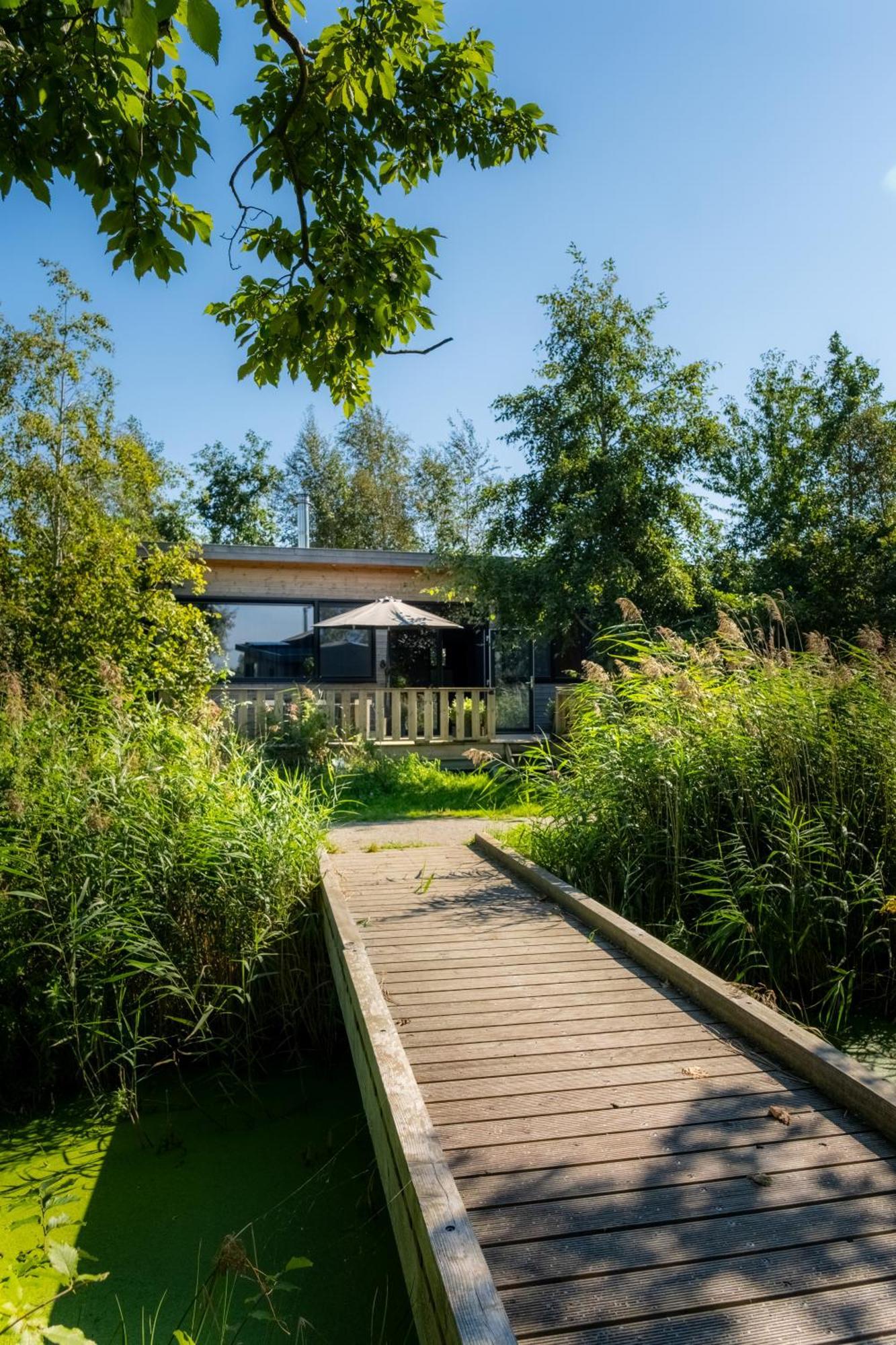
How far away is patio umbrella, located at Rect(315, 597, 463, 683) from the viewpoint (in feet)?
39.3

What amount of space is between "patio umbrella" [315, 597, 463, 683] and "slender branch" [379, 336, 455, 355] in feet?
24.1

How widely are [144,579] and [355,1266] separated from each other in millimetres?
9456

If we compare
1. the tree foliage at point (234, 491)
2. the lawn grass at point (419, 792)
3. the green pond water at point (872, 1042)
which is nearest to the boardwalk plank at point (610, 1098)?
the green pond water at point (872, 1042)

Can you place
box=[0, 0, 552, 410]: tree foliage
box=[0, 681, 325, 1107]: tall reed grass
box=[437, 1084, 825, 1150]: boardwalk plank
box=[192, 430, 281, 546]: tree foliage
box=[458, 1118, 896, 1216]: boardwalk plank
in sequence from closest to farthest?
1. box=[458, 1118, 896, 1216]: boardwalk plank
2. box=[437, 1084, 825, 1150]: boardwalk plank
3. box=[0, 0, 552, 410]: tree foliage
4. box=[0, 681, 325, 1107]: tall reed grass
5. box=[192, 430, 281, 546]: tree foliage

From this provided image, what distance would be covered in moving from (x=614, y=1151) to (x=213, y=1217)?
1.68 meters

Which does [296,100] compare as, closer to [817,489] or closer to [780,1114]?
[780,1114]

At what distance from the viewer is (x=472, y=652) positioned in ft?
48.1

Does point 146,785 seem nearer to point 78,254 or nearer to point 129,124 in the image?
point 129,124

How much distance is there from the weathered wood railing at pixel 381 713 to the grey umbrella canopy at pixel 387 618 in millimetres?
924

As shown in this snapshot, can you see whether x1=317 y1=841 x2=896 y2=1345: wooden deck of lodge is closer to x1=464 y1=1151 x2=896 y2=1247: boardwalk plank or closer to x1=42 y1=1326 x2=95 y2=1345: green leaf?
x1=464 y1=1151 x2=896 y2=1247: boardwalk plank

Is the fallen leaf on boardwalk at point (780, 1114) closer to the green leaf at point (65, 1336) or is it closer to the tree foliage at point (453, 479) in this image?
the green leaf at point (65, 1336)

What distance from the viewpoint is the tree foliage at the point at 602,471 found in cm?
1178

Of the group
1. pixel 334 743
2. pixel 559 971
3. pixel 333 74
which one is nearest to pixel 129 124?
pixel 333 74

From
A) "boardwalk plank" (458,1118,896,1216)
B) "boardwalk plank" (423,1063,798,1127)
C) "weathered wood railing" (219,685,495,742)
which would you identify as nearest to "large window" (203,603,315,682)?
"weathered wood railing" (219,685,495,742)
